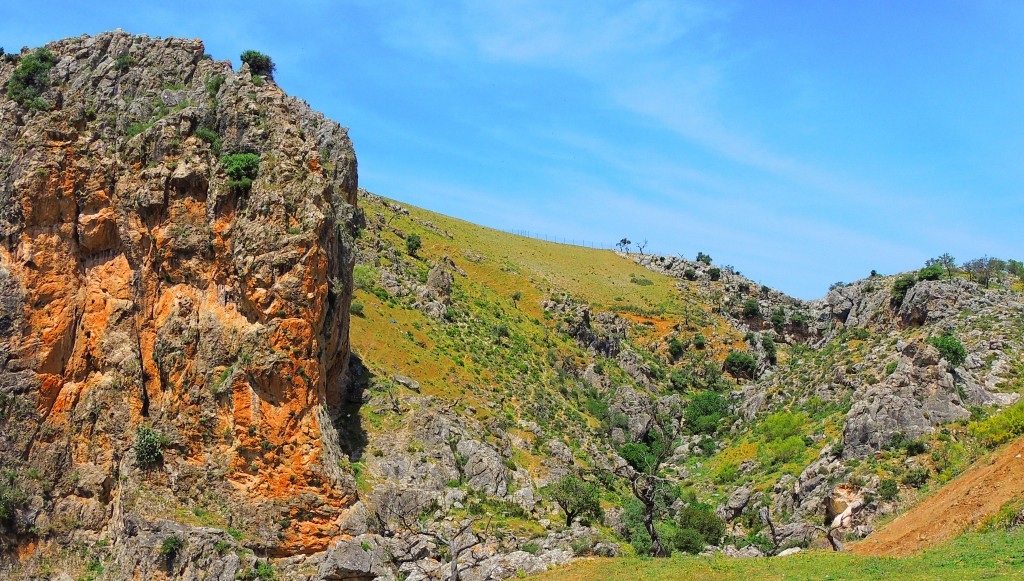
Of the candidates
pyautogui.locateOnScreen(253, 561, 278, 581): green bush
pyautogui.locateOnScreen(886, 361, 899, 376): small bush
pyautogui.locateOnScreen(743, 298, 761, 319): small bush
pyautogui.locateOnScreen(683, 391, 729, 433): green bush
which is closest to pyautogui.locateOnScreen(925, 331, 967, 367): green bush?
pyautogui.locateOnScreen(886, 361, 899, 376): small bush

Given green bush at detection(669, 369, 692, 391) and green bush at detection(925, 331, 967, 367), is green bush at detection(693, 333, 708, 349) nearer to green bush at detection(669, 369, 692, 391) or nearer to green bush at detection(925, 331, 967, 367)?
green bush at detection(669, 369, 692, 391)

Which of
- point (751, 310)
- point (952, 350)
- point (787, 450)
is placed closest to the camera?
point (952, 350)

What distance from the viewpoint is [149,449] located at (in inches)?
1715

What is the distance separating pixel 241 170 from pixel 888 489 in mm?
44766

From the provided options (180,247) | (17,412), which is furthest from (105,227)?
(17,412)

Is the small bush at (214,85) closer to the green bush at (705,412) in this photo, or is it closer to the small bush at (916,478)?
the small bush at (916,478)

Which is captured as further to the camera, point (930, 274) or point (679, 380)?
point (679, 380)

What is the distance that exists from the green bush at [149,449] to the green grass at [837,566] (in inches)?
900

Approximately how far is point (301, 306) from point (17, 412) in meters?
17.0

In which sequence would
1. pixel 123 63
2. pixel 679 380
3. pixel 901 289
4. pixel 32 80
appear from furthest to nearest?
pixel 679 380, pixel 901 289, pixel 123 63, pixel 32 80

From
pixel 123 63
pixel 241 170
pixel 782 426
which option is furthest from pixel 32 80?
pixel 782 426

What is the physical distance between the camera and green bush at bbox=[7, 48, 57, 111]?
162 ft

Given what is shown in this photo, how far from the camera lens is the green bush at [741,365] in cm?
10475

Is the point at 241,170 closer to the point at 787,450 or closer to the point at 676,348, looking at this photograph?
the point at 787,450
